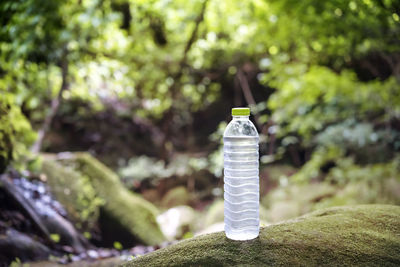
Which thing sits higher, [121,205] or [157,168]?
[157,168]

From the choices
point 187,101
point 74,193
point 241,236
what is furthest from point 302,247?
point 187,101

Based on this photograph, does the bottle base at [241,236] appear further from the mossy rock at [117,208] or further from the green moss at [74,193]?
the green moss at [74,193]

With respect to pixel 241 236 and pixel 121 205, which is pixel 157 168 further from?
pixel 241 236

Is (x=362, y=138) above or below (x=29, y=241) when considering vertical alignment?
above

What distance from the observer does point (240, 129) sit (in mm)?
2057

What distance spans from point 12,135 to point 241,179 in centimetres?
273

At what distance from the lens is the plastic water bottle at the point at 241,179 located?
1.79m

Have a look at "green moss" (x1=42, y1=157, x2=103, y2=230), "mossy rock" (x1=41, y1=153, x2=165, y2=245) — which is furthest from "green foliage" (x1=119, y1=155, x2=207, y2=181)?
"green moss" (x1=42, y1=157, x2=103, y2=230)

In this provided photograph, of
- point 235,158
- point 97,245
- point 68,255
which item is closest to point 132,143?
point 97,245

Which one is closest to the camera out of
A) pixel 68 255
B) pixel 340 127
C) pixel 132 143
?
pixel 68 255

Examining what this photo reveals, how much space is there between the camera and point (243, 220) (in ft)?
6.14

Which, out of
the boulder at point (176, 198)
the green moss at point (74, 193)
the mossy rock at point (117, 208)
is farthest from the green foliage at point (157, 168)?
the green moss at point (74, 193)

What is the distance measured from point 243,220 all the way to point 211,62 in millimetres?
6156

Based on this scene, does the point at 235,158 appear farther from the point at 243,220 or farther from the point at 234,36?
the point at 234,36
